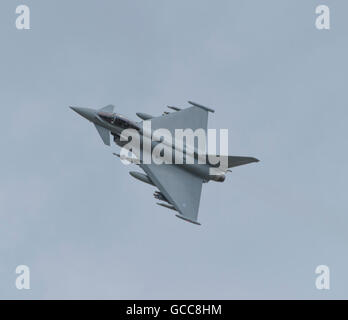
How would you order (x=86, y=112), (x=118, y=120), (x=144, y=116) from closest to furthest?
(x=118, y=120)
(x=86, y=112)
(x=144, y=116)

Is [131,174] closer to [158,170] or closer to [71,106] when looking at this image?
[158,170]

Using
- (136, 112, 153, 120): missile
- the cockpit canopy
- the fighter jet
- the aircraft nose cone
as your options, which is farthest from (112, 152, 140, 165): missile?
(136, 112, 153, 120): missile

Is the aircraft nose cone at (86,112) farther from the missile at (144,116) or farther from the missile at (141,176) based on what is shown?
the missile at (141,176)

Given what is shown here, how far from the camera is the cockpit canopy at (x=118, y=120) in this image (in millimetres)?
48875

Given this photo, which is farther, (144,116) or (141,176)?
(144,116)

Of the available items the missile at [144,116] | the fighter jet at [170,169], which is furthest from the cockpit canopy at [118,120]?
the missile at [144,116]

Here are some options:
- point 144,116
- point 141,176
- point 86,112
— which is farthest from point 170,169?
point 86,112

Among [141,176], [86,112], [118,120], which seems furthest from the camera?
[86,112]

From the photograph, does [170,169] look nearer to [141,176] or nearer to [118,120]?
[141,176]

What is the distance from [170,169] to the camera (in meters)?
48.7

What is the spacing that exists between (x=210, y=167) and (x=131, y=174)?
540 centimetres

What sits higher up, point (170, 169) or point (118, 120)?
point (118, 120)

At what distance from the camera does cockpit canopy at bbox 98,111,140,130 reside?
48.9m

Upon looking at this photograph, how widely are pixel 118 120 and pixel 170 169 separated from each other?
478 centimetres
